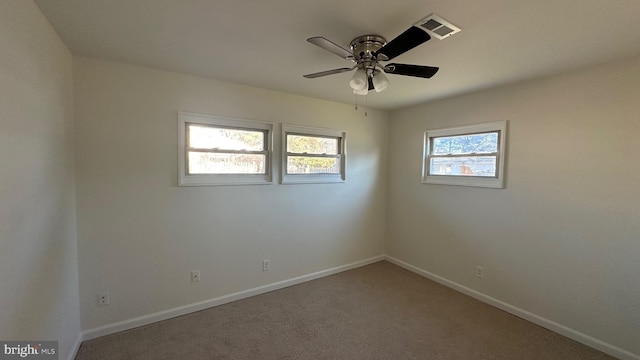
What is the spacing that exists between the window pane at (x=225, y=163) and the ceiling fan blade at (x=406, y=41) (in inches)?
76.5

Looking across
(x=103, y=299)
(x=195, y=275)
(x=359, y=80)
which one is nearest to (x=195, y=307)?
(x=195, y=275)

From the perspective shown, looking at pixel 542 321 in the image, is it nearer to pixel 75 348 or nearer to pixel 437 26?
pixel 437 26

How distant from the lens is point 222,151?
2.86 metres

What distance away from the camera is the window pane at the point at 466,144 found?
3.00 metres

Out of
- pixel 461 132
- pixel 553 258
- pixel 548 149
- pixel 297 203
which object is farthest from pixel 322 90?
pixel 553 258

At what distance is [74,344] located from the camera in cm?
206

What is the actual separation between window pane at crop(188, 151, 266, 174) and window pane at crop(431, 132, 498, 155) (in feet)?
7.92

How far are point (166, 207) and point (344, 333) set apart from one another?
2.13 m

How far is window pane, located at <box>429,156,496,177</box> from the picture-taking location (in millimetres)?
3020

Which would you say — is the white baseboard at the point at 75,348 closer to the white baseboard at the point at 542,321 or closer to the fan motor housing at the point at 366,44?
the fan motor housing at the point at 366,44

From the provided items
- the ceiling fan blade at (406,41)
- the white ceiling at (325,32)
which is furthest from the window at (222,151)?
the ceiling fan blade at (406,41)

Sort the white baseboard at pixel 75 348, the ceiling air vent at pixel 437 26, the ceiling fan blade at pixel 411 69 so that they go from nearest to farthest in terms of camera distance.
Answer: the ceiling air vent at pixel 437 26 → the ceiling fan blade at pixel 411 69 → the white baseboard at pixel 75 348

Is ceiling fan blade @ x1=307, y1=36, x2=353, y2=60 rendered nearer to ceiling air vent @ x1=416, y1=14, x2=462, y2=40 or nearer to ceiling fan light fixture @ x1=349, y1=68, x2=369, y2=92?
ceiling fan light fixture @ x1=349, y1=68, x2=369, y2=92

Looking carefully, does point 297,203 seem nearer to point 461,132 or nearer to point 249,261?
point 249,261
